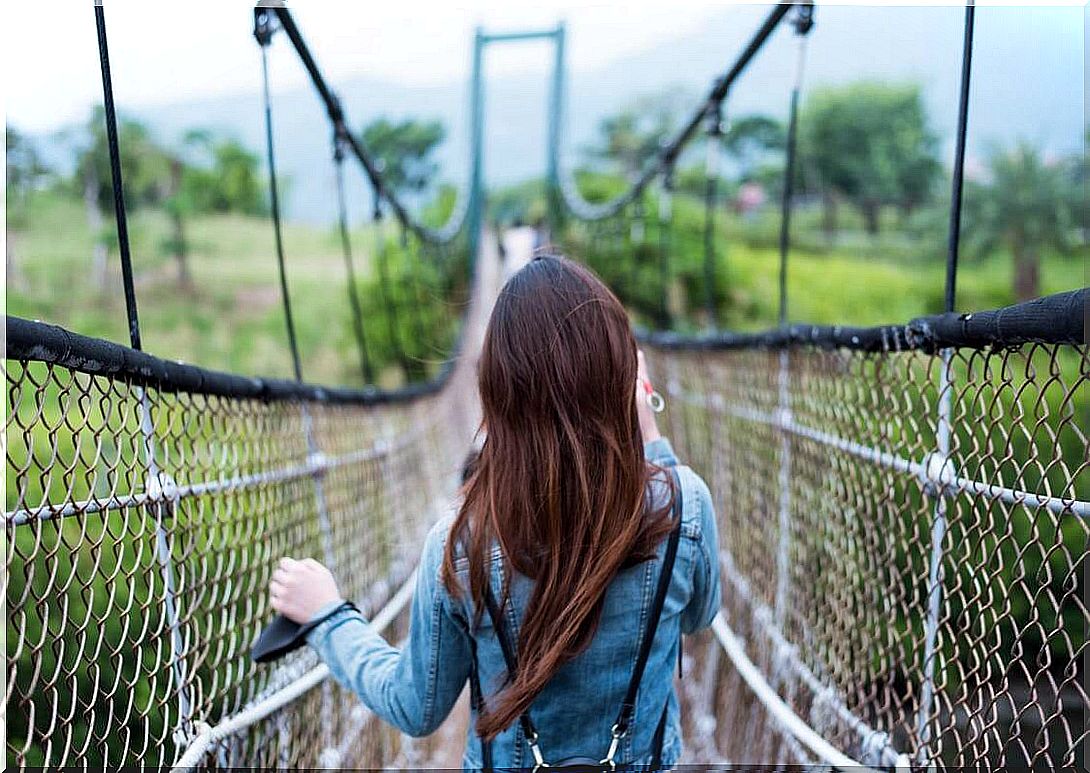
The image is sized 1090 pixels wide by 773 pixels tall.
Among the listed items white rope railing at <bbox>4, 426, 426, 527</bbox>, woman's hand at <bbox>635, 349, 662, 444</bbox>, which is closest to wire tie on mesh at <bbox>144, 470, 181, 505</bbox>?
white rope railing at <bbox>4, 426, 426, 527</bbox>

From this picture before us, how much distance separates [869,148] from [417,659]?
12202 mm

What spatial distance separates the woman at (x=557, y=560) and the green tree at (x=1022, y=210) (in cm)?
898

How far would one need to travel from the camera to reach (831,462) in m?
1.29

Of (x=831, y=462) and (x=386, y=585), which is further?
(x=386, y=585)

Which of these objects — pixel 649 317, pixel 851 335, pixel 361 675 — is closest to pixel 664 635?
pixel 361 675

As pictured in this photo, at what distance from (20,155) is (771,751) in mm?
8275

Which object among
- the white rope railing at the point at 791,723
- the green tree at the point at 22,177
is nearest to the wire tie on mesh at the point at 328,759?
the white rope railing at the point at 791,723

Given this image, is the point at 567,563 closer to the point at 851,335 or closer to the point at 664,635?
the point at 664,635

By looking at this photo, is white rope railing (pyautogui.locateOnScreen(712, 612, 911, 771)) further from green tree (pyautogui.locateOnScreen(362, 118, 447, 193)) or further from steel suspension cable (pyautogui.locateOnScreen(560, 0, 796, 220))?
green tree (pyautogui.locateOnScreen(362, 118, 447, 193))

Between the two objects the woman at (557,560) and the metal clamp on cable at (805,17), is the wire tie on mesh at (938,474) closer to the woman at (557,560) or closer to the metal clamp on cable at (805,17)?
the woman at (557,560)

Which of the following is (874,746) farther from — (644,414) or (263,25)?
(263,25)

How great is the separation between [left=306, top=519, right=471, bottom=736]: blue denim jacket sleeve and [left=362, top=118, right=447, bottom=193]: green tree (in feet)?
29.4

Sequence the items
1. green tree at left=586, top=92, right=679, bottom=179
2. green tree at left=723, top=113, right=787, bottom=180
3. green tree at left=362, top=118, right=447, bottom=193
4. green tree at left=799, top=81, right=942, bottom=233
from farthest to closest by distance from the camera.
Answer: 1. green tree at left=586, top=92, right=679, bottom=179
2. green tree at left=799, top=81, right=942, bottom=233
3. green tree at left=723, top=113, right=787, bottom=180
4. green tree at left=362, top=118, right=447, bottom=193

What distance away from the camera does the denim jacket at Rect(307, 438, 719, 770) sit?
817 millimetres
